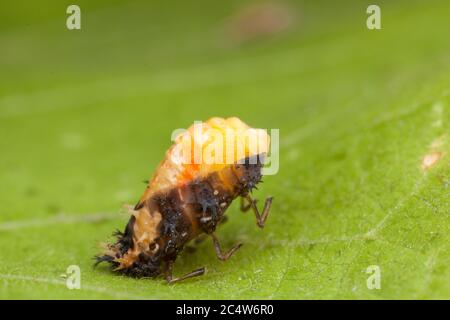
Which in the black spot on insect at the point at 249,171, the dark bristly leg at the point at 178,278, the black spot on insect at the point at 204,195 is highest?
the black spot on insect at the point at 249,171

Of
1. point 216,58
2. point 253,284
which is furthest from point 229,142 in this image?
point 216,58

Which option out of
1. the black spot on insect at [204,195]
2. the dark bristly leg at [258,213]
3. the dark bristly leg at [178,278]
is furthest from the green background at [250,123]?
the black spot on insect at [204,195]

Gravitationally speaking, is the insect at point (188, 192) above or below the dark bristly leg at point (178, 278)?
above

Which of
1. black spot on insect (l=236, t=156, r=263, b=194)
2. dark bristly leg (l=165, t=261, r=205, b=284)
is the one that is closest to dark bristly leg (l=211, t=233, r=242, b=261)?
dark bristly leg (l=165, t=261, r=205, b=284)

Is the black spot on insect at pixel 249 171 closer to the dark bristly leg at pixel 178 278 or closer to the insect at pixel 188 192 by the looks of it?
the insect at pixel 188 192

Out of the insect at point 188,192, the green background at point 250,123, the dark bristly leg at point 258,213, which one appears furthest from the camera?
the dark bristly leg at point 258,213
